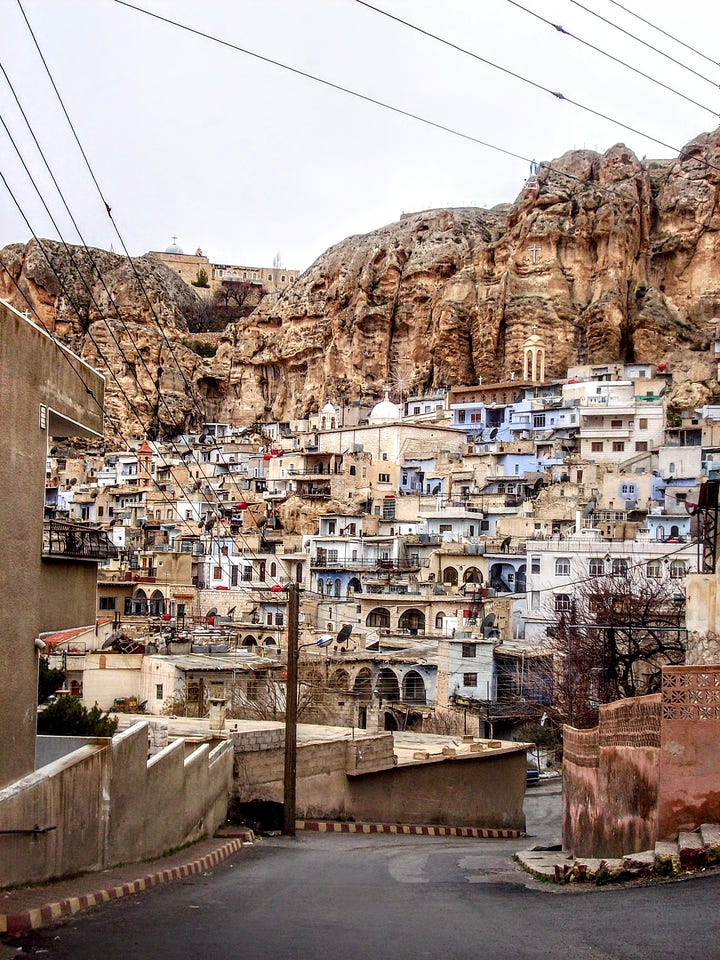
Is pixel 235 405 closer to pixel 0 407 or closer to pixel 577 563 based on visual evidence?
pixel 577 563

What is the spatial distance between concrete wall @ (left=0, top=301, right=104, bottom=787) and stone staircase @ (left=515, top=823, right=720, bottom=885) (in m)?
6.10

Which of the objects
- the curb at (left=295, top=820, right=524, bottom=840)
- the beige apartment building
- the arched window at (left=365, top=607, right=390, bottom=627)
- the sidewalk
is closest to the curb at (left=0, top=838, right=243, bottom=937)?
the sidewalk

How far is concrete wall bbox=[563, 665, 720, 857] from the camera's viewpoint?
1335cm

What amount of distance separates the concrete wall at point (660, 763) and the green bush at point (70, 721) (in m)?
7.61

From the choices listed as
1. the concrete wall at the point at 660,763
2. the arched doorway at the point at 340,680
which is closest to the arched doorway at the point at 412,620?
the arched doorway at the point at 340,680

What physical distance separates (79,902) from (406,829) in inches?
594

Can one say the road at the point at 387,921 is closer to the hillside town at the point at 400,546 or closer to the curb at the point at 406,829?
the hillside town at the point at 400,546

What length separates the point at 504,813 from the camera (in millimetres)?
27656

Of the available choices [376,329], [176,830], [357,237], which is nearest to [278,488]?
[376,329]

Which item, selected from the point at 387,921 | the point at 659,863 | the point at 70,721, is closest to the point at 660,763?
the point at 659,863

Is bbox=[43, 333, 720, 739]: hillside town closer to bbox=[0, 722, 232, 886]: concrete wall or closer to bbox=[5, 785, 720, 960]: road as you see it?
bbox=[0, 722, 232, 886]: concrete wall

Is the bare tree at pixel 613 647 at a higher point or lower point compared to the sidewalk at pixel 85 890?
higher

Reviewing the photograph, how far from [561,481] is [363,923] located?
167 ft

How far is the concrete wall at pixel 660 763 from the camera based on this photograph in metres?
13.4
